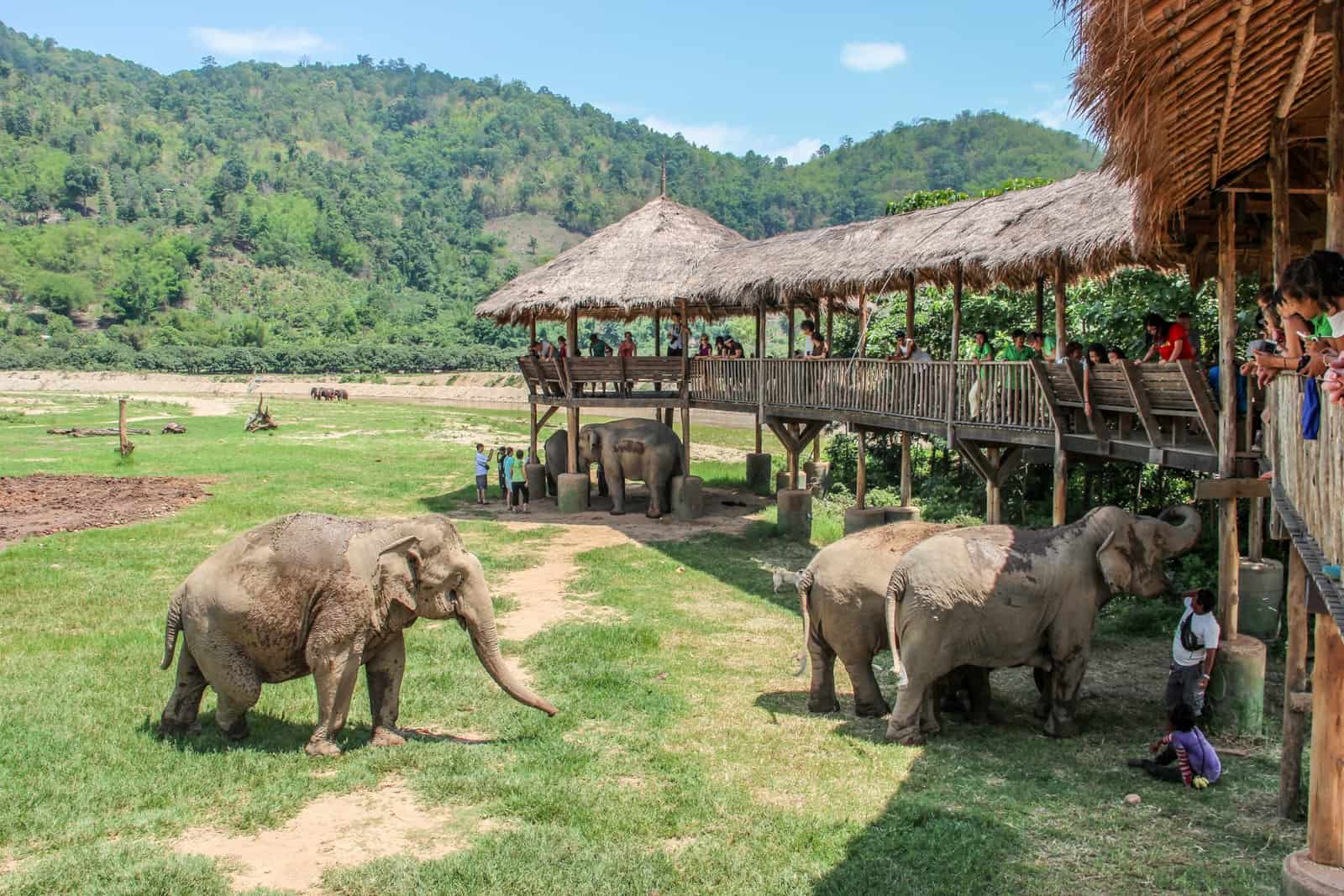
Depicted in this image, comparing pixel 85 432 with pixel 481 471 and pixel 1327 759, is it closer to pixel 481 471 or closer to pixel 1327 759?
pixel 481 471

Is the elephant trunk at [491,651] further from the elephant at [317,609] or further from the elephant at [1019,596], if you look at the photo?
the elephant at [1019,596]

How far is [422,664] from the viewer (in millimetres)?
11875

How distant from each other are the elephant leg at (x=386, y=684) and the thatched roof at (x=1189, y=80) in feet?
21.9

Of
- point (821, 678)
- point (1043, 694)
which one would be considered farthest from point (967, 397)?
point (821, 678)

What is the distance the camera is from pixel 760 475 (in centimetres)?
2623

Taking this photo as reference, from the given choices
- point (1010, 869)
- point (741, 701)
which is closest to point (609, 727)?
point (741, 701)

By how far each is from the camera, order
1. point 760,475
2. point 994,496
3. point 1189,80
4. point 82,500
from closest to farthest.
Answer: point 1189,80 → point 994,496 → point 82,500 → point 760,475

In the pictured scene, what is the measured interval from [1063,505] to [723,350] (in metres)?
12.5

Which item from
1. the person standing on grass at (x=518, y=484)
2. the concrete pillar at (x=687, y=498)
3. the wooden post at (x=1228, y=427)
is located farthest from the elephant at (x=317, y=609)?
the person standing on grass at (x=518, y=484)

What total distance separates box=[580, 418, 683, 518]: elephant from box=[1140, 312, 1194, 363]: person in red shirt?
40.4ft

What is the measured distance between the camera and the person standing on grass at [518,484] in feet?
77.4

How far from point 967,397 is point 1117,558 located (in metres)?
5.05

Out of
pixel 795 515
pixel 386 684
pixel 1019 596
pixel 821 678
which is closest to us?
pixel 386 684

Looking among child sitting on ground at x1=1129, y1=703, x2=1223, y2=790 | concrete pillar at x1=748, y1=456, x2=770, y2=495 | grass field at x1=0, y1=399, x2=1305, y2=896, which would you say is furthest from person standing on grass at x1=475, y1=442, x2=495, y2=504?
child sitting on ground at x1=1129, y1=703, x2=1223, y2=790
